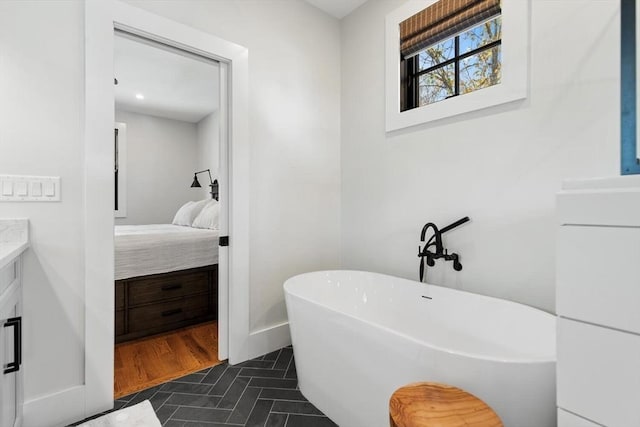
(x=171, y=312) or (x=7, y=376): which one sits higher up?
(x=7, y=376)

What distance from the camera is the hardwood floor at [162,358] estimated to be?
2.02 metres

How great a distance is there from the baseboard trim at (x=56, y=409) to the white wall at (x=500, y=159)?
2.12 m

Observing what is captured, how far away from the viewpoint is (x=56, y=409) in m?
1.59

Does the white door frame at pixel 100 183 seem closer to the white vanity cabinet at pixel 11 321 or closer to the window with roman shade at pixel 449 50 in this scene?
the white vanity cabinet at pixel 11 321

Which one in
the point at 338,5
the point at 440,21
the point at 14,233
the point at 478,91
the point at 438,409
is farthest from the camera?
the point at 338,5

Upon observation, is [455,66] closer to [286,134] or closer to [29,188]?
[286,134]

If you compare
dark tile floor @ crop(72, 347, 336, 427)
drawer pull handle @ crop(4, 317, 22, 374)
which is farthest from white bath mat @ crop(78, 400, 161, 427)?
drawer pull handle @ crop(4, 317, 22, 374)

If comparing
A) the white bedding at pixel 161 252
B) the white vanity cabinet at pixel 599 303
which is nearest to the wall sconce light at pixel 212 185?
the white bedding at pixel 161 252

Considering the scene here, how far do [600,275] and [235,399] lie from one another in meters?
1.88

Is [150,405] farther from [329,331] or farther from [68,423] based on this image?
[329,331]

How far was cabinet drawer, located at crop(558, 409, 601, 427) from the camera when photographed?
0.76m

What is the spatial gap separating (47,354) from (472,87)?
3.04 meters

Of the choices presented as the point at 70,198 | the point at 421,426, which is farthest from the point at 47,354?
the point at 421,426

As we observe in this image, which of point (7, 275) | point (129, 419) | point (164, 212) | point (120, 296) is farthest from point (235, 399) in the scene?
point (164, 212)
